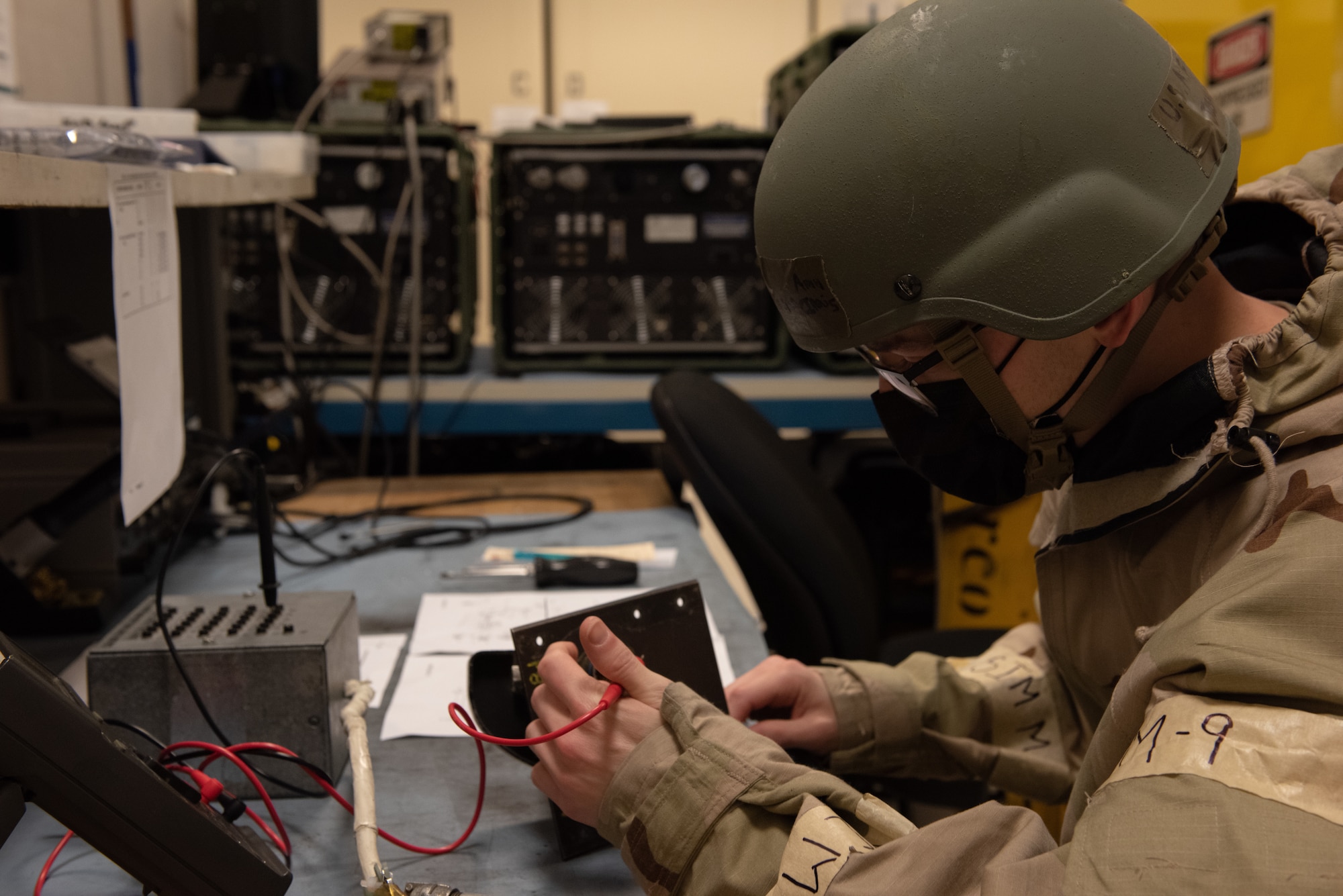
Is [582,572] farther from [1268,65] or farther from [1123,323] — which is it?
[1268,65]

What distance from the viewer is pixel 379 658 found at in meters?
0.99

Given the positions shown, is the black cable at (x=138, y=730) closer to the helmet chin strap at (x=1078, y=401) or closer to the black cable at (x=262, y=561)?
the black cable at (x=262, y=561)

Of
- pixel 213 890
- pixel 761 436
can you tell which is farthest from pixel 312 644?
pixel 761 436

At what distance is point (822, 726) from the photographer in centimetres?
88

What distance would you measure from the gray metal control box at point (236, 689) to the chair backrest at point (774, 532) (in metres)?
0.61

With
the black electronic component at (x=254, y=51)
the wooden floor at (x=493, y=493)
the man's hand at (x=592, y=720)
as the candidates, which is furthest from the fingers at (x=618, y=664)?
the black electronic component at (x=254, y=51)

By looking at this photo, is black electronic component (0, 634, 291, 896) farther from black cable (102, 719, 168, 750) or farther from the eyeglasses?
the eyeglasses

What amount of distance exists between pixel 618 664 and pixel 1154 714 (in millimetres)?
346

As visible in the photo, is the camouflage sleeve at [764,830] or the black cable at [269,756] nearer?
the camouflage sleeve at [764,830]

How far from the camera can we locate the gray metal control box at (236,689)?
0.72 meters

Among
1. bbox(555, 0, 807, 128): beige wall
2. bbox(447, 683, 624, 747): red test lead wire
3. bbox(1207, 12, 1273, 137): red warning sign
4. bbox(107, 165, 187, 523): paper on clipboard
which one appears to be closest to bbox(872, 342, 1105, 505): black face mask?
bbox(447, 683, 624, 747): red test lead wire

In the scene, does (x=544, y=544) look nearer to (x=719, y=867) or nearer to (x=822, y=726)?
(x=822, y=726)

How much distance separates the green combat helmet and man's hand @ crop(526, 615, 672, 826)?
1.00 feet

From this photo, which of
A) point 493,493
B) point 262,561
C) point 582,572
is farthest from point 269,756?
point 493,493
